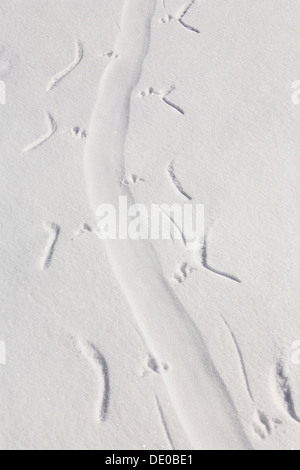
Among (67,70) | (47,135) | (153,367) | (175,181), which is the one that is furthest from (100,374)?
(67,70)

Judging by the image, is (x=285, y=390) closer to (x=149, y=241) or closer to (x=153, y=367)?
(x=153, y=367)

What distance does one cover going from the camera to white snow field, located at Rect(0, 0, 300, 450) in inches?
61.3

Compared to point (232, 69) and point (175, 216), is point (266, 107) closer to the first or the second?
point (232, 69)

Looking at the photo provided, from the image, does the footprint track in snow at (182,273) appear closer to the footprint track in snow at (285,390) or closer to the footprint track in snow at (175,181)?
the footprint track in snow at (175,181)

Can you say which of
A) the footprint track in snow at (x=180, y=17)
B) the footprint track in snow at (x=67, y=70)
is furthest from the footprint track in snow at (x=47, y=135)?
the footprint track in snow at (x=180, y=17)

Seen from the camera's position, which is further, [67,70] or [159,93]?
[67,70]

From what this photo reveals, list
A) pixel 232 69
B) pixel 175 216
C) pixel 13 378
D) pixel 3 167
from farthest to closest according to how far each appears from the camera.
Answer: pixel 232 69
pixel 3 167
pixel 175 216
pixel 13 378

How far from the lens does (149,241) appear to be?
1878 mm

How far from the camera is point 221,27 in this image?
2.50m

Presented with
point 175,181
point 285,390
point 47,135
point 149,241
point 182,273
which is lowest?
point 285,390

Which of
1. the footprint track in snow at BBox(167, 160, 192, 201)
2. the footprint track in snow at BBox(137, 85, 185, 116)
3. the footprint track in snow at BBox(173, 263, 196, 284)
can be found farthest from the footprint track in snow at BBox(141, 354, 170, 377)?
the footprint track in snow at BBox(137, 85, 185, 116)

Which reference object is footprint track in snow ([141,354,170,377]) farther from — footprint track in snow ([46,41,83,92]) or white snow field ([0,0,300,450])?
footprint track in snow ([46,41,83,92])

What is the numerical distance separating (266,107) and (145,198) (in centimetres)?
61
